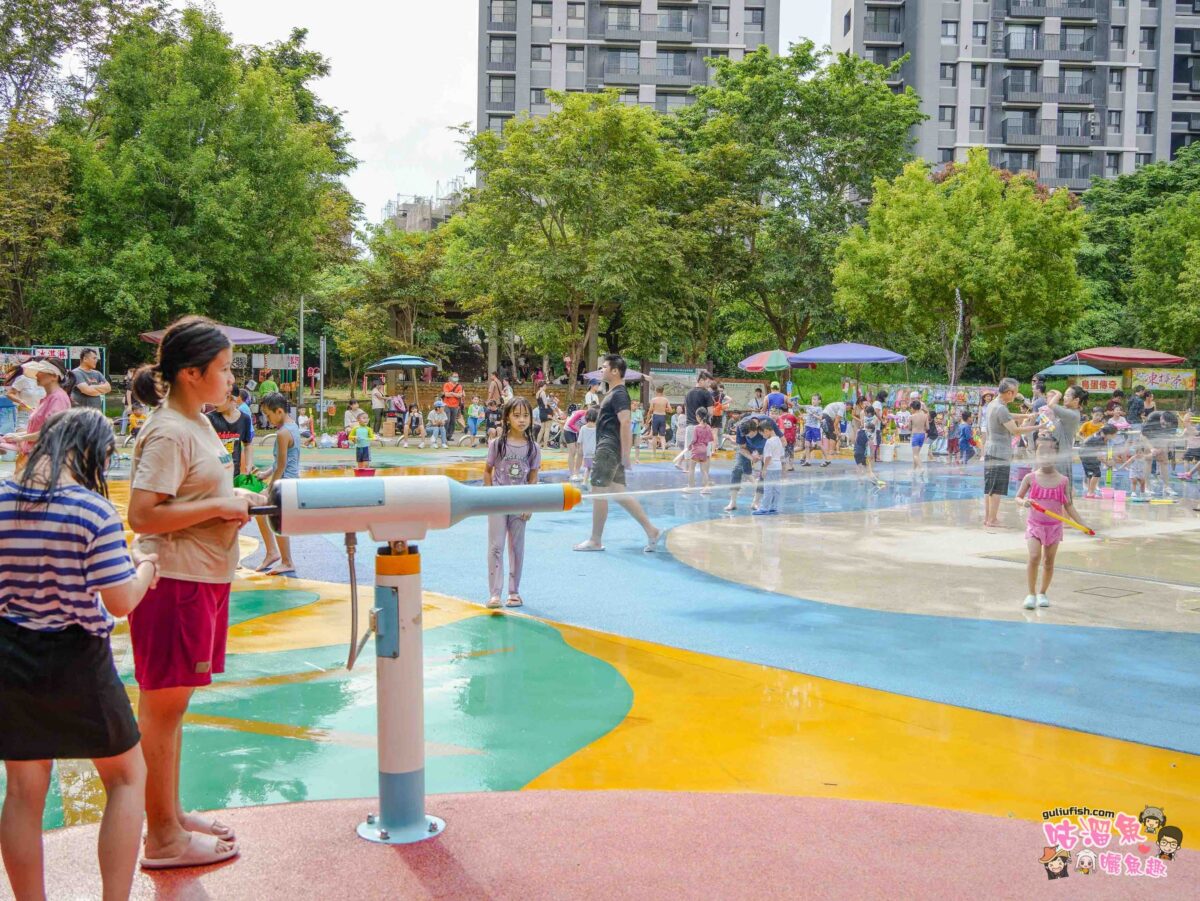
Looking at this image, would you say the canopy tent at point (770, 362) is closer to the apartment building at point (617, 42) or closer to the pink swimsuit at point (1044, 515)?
the pink swimsuit at point (1044, 515)

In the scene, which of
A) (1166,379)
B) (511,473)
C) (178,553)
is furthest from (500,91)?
(178,553)

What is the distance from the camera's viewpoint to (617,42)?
58188 millimetres

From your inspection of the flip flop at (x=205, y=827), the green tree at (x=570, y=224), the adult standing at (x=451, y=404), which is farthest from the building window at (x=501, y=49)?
the flip flop at (x=205, y=827)

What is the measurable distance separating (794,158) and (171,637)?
38559 millimetres

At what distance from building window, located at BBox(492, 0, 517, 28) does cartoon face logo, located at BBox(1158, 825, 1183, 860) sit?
6092 centimetres

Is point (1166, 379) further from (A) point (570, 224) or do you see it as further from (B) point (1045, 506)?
(B) point (1045, 506)

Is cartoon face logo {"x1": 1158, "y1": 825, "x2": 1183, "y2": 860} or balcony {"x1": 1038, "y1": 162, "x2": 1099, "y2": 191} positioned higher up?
balcony {"x1": 1038, "y1": 162, "x2": 1099, "y2": 191}

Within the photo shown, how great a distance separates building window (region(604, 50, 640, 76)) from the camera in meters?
58.7

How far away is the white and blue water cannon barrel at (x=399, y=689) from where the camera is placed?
337 centimetres

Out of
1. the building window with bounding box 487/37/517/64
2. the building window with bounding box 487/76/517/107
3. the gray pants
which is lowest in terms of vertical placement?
the gray pants

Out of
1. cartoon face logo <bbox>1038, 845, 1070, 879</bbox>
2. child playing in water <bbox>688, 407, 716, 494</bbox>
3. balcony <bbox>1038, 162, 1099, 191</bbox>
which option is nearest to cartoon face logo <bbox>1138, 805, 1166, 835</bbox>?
cartoon face logo <bbox>1038, 845, 1070, 879</bbox>

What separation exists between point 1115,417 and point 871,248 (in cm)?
1683

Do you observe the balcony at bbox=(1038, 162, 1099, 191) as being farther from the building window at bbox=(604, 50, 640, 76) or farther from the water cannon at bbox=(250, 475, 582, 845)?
the water cannon at bbox=(250, 475, 582, 845)

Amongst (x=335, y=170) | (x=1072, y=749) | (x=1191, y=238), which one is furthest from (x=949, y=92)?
(x=1072, y=749)
